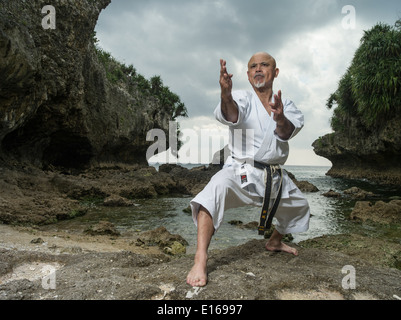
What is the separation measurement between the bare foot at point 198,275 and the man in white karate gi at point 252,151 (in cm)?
2

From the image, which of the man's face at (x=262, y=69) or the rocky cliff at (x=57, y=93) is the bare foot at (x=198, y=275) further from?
the rocky cliff at (x=57, y=93)

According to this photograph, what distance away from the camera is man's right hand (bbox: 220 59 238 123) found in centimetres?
220

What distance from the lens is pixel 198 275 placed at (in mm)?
1926

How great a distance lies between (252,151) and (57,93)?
10786 mm

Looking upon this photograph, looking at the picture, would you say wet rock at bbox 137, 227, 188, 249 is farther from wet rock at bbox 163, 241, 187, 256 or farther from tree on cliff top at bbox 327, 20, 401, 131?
tree on cliff top at bbox 327, 20, 401, 131

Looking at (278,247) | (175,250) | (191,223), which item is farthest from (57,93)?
(278,247)

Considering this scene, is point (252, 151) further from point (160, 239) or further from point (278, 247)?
point (160, 239)

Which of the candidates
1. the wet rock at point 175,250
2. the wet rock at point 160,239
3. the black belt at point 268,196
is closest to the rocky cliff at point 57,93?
the wet rock at point 160,239

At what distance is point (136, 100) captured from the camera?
2384cm
